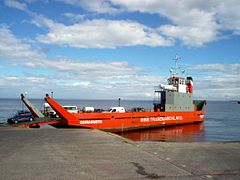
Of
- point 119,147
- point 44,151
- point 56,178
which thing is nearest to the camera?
point 56,178

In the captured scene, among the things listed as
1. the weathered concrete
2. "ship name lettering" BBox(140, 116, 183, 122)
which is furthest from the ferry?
the weathered concrete

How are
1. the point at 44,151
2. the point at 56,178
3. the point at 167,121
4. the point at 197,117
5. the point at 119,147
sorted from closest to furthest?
the point at 56,178 < the point at 44,151 < the point at 119,147 < the point at 167,121 < the point at 197,117

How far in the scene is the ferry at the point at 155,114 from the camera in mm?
26267

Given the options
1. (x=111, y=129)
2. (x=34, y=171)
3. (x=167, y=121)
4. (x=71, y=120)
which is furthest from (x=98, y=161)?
(x=167, y=121)

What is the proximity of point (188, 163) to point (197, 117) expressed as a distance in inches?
1437

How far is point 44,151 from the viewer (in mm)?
10445

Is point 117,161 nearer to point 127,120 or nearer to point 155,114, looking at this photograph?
point 127,120

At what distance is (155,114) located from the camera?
34812mm

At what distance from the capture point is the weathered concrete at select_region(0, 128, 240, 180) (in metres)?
7.34

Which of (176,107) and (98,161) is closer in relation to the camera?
(98,161)

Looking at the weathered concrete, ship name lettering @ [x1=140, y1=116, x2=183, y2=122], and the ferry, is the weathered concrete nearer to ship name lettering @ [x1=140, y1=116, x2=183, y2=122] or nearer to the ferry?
the ferry

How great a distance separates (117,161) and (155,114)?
86.5 ft

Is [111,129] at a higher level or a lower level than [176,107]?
lower

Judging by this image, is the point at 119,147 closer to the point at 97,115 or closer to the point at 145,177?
the point at 145,177
